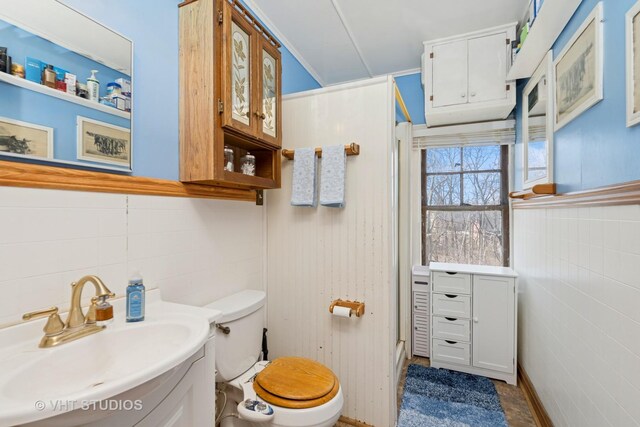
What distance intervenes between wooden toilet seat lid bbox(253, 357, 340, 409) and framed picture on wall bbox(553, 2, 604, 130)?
165cm

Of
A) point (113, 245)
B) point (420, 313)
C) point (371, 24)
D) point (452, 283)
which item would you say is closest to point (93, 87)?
point (113, 245)

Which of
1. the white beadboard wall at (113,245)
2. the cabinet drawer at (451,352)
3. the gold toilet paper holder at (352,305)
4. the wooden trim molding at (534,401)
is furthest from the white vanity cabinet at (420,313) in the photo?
the white beadboard wall at (113,245)

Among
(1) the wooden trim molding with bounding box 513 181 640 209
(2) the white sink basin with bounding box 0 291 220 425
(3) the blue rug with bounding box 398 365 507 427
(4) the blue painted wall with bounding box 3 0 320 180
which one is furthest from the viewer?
(3) the blue rug with bounding box 398 365 507 427

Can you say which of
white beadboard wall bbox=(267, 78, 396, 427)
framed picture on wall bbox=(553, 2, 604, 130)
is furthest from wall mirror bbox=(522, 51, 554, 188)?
white beadboard wall bbox=(267, 78, 396, 427)

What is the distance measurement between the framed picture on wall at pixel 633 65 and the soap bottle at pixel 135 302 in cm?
174

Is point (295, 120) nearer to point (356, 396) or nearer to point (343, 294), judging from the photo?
point (343, 294)

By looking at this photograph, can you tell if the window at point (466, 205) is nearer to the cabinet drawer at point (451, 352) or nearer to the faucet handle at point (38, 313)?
the cabinet drawer at point (451, 352)

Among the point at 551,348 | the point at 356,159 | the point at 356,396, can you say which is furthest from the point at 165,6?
the point at 551,348

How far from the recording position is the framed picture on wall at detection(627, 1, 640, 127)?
0.93 m

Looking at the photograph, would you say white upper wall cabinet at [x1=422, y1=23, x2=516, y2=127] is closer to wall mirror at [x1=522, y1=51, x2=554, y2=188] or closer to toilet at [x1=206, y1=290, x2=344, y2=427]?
wall mirror at [x1=522, y1=51, x2=554, y2=188]

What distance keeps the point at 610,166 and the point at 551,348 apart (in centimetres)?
106

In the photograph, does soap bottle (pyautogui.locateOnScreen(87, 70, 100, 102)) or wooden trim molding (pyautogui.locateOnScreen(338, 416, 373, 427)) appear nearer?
soap bottle (pyautogui.locateOnScreen(87, 70, 100, 102))

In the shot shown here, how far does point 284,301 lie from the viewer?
6.19 ft

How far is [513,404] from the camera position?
1.89m
